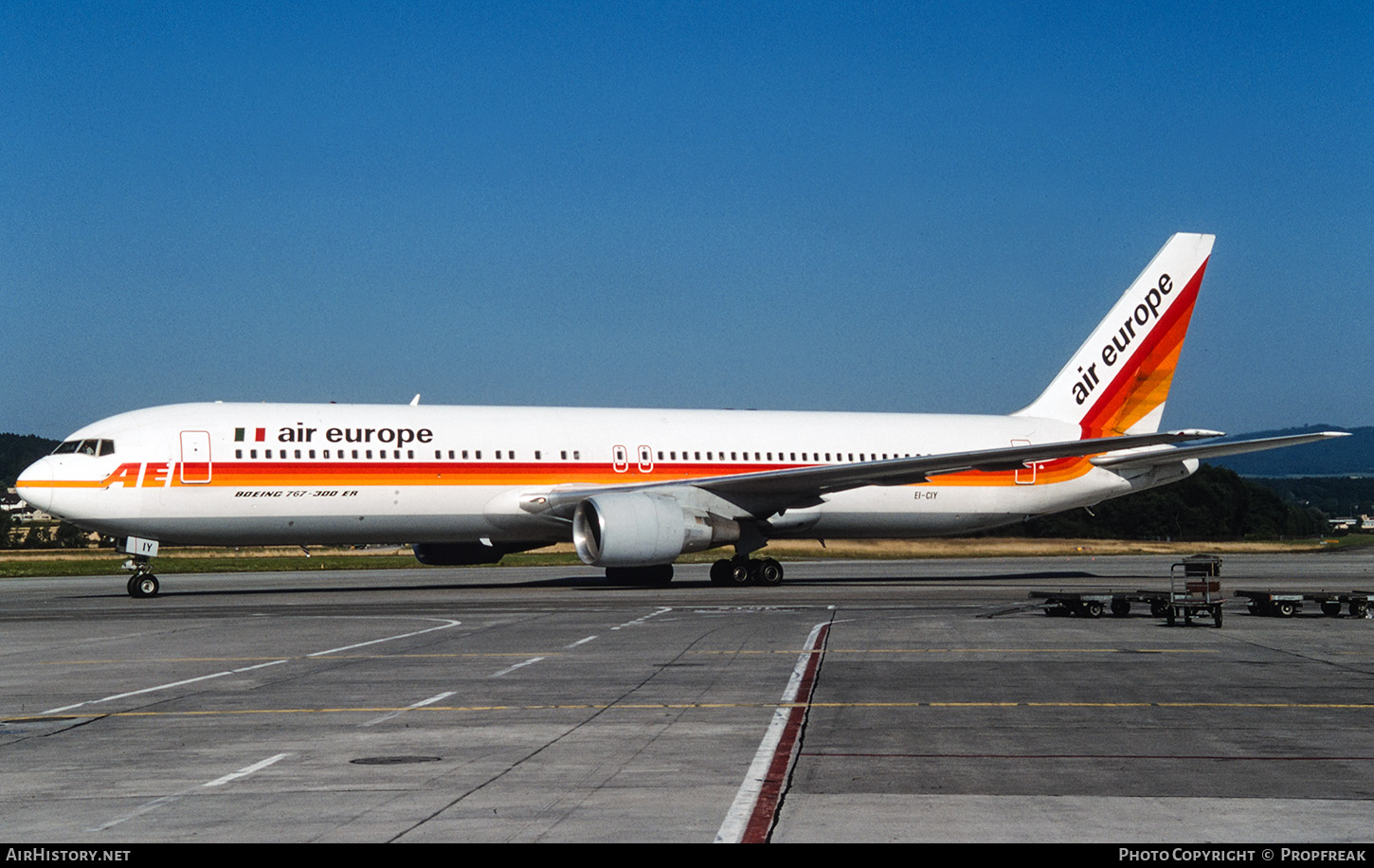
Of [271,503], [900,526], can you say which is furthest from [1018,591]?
[271,503]

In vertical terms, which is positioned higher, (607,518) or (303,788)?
(607,518)

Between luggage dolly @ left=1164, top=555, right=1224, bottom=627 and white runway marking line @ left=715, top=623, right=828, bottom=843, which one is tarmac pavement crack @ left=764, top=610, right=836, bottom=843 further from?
luggage dolly @ left=1164, top=555, right=1224, bottom=627

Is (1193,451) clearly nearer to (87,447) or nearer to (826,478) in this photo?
(826,478)

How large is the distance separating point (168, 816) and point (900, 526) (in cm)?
2913

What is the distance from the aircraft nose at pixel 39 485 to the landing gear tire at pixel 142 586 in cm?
229

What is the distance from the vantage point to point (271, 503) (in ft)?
92.8

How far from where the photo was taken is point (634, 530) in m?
28.0

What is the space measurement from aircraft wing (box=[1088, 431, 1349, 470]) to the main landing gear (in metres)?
10.1

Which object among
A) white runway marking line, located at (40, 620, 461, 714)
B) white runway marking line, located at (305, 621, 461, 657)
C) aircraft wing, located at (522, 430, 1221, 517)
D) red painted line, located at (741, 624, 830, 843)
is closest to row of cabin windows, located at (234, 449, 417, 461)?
aircraft wing, located at (522, 430, 1221, 517)

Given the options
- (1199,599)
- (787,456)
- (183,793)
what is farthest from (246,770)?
(787,456)

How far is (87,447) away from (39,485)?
1.20m

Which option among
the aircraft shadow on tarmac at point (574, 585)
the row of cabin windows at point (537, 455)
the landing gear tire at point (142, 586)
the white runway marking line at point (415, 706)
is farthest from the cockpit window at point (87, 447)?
the white runway marking line at point (415, 706)
